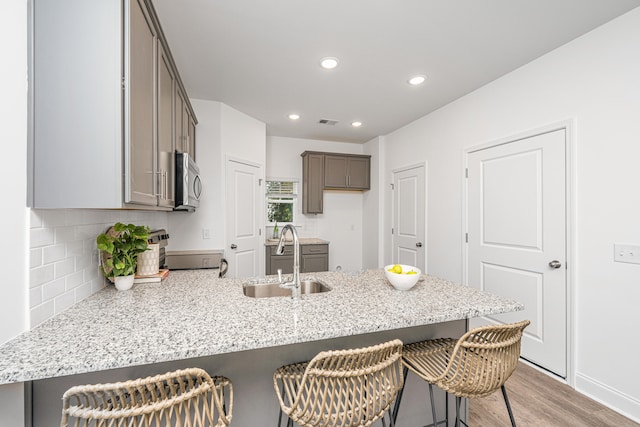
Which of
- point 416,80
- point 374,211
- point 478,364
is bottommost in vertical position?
point 478,364

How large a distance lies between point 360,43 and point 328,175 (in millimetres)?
2648

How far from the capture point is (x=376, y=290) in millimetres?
1613

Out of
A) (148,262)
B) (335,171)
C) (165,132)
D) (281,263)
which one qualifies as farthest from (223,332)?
(335,171)

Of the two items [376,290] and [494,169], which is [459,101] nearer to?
[494,169]

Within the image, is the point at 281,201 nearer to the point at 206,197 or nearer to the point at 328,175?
the point at 328,175

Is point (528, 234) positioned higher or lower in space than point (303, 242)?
higher

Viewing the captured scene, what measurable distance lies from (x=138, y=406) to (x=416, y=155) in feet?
12.5

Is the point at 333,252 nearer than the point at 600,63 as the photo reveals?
No

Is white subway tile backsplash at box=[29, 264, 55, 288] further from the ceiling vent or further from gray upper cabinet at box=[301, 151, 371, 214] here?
gray upper cabinet at box=[301, 151, 371, 214]

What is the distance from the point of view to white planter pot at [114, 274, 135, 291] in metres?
1.61

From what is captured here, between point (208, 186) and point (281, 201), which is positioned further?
point (281, 201)

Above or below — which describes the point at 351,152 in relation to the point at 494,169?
above

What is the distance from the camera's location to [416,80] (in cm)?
279

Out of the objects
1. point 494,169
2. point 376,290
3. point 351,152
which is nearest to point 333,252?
point 351,152
